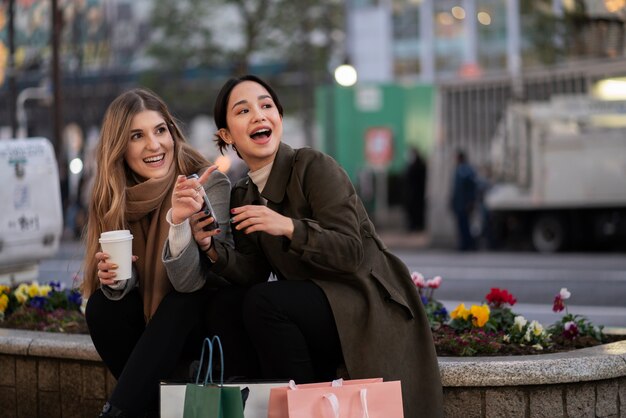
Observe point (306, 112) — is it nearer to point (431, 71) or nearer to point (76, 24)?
point (76, 24)

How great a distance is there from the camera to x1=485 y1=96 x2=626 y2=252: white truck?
61.8 feet

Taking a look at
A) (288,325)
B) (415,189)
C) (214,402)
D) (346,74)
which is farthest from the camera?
(415,189)

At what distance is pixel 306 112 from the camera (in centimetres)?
2997

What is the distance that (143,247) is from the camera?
15.1 feet

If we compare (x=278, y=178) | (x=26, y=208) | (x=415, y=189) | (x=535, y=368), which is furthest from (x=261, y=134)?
(x=415, y=189)

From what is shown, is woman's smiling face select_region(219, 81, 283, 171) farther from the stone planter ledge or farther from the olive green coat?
the stone planter ledge

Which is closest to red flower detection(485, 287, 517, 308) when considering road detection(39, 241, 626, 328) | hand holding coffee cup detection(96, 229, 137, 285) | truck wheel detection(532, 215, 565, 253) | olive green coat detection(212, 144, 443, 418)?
olive green coat detection(212, 144, 443, 418)

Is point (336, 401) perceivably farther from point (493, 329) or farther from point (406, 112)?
point (406, 112)

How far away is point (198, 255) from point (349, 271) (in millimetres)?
593

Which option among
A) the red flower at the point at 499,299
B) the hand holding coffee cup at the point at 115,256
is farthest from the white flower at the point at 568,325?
the hand holding coffee cup at the point at 115,256

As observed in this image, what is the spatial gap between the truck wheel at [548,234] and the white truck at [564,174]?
0.06 ft

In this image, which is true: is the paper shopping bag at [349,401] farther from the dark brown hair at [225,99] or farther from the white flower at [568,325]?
the white flower at [568,325]

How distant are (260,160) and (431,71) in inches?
1432

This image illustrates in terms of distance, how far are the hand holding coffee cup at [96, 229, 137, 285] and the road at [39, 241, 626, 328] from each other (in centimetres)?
401
